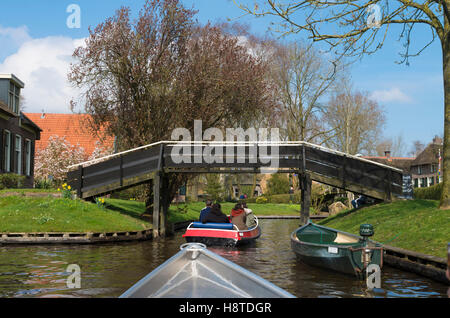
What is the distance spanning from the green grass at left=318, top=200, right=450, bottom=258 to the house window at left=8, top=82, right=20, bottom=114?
21567mm

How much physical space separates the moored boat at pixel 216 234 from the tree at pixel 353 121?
30820mm

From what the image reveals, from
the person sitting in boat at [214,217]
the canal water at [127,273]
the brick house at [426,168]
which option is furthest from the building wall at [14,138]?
the brick house at [426,168]

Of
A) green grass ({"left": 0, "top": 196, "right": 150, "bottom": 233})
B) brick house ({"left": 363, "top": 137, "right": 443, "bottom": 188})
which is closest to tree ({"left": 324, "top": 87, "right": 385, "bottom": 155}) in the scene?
brick house ({"left": 363, "top": 137, "right": 443, "bottom": 188})

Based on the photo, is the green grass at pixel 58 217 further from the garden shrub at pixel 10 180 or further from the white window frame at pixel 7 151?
the white window frame at pixel 7 151

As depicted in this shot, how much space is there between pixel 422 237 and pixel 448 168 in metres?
4.16

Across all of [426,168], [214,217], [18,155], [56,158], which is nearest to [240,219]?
[214,217]

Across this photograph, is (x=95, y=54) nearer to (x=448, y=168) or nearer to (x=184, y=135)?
(x=184, y=135)

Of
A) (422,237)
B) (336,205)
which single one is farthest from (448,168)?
(336,205)

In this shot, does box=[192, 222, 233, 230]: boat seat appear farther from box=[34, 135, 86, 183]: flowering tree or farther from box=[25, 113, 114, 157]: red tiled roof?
box=[25, 113, 114, 157]: red tiled roof

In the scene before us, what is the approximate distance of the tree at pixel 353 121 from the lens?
1918 inches

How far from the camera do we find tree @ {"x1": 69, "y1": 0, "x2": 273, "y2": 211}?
2484cm

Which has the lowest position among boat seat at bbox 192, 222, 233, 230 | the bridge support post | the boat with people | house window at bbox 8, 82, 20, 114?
boat seat at bbox 192, 222, 233, 230
